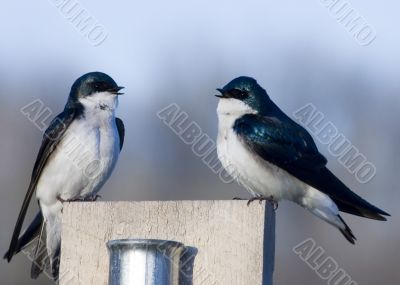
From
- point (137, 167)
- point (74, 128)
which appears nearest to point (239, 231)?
point (74, 128)

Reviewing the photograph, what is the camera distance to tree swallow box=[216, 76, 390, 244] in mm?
3490

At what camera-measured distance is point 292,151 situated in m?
3.62

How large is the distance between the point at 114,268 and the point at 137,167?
368 inches

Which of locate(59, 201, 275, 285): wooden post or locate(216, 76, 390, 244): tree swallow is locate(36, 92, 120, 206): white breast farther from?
locate(59, 201, 275, 285): wooden post

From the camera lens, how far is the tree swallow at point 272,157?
3.49m

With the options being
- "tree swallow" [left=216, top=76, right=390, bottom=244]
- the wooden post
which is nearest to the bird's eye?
"tree swallow" [left=216, top=76, right=390, bottom=244]

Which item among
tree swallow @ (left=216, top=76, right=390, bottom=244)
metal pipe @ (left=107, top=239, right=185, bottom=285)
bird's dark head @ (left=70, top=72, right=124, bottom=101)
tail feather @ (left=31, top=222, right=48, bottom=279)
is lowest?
tail feather @ (left=31, top=222, right=48, bottom=279)

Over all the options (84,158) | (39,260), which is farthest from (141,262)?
(84,158)

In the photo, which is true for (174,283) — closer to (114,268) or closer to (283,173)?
(114,268)

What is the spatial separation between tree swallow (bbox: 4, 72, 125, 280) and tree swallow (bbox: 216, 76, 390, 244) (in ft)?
1.14

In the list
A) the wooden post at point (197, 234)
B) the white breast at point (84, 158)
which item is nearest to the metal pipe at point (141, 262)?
the wooden post at point (197, 234)

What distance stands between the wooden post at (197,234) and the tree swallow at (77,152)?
107 cm

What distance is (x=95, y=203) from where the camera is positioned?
2465mm

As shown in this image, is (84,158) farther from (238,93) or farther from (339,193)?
(339,193)
